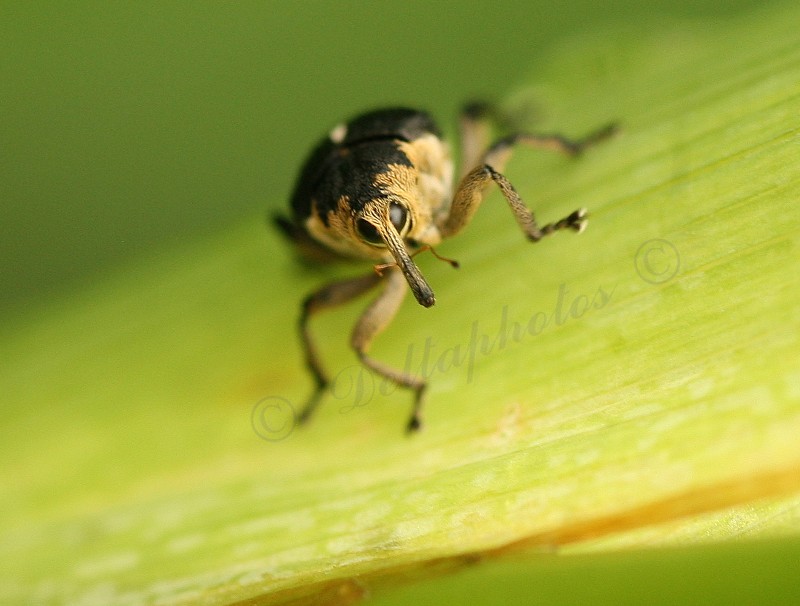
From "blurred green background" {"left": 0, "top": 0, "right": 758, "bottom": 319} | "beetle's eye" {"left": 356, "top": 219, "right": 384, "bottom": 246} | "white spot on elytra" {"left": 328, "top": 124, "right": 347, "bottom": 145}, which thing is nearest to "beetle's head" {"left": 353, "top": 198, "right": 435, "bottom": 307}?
"beetle's eye" {"left": 356, "top": 219, "right": 384, "bottom": 246}

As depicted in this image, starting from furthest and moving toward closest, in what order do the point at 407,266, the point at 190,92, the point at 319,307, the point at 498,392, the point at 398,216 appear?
the point at 190,92
the point at 319,307
the point at 398,216
the point at 407,266
the point at 498,392

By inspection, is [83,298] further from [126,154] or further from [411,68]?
[411,68]

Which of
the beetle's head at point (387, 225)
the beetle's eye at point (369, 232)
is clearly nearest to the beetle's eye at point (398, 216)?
the beetle's head at point (387, 225)

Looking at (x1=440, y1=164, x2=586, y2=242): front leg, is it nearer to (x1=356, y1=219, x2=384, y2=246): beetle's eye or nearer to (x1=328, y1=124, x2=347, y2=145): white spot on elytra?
(x1=356, y1=219, x2=384, y2=246): beetle's eye

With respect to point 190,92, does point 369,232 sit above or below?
below

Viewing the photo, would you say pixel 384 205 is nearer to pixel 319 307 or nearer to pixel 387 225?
pixel 387 225

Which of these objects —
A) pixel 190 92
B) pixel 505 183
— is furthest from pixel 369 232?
pixel 190 92

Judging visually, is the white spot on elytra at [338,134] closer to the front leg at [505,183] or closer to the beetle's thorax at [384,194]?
the beetle's thorax at [384,194]

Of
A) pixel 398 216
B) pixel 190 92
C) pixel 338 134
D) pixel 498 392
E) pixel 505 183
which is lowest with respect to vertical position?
pixel 498 392
